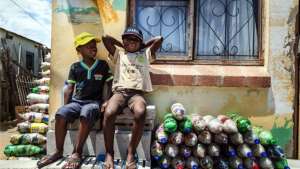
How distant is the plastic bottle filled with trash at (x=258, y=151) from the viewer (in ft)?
15.6

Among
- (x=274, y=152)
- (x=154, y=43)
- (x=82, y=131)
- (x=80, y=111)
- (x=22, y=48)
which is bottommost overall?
(x=274, y=152)

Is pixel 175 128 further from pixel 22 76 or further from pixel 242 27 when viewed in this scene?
pixel 22 76

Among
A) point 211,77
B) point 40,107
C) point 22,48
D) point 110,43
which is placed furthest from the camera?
point 22,48

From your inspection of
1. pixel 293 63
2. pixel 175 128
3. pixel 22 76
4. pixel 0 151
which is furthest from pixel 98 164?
pixel 22 76

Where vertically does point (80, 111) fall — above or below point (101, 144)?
above

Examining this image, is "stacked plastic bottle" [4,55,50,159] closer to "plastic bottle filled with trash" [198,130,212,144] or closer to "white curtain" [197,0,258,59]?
"plastic bottle filled with trash" [198,130,212,144]

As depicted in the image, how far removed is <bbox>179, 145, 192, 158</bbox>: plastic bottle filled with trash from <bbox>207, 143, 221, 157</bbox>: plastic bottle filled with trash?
0.23 m

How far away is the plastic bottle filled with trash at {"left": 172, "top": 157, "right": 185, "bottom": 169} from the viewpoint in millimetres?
4660

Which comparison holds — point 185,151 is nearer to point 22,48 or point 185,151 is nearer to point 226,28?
point 226,28

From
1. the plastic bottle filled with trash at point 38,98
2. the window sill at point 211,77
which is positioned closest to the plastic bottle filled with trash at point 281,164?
the window sill at point 211,77

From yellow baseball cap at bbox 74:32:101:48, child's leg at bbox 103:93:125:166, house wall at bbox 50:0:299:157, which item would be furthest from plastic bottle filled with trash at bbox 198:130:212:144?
yellow baseball cap at bbox 74:32:101:48

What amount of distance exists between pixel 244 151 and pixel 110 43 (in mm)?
2175

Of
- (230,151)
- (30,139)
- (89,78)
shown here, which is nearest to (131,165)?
(230,151)

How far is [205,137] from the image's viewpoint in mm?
4703
